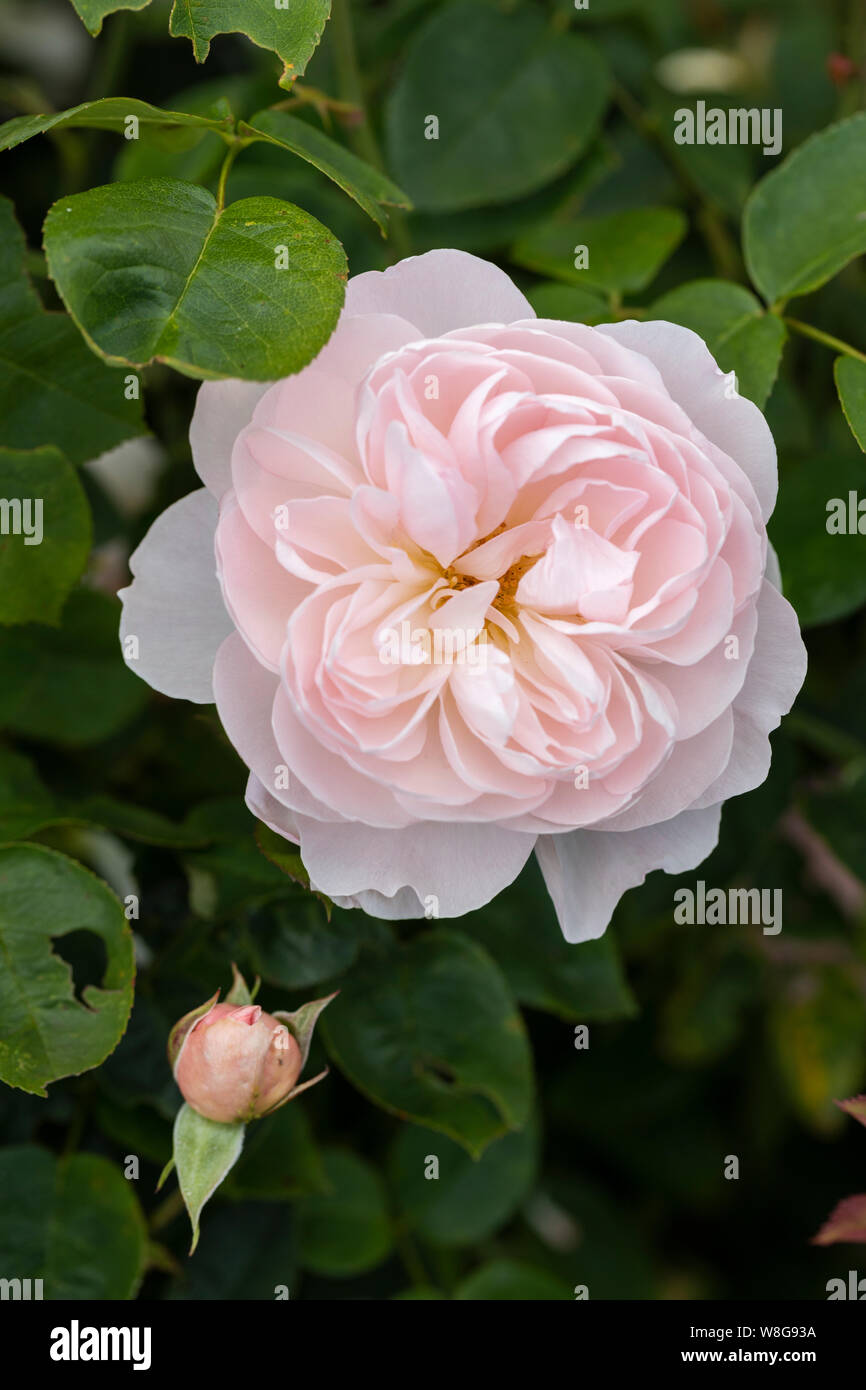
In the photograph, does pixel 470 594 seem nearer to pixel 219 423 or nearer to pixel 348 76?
pixel 219 423

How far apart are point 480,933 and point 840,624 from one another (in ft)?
1.79

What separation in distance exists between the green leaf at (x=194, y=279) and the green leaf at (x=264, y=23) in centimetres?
7

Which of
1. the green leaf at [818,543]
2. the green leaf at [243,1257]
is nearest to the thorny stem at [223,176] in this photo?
the green leaf at [818,543]

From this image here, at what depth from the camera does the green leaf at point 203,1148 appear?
590 mm

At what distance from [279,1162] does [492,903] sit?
9.0 inches

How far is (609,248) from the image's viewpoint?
0.80 meters

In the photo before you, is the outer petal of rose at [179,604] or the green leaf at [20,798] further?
the green leaf at [20,798]

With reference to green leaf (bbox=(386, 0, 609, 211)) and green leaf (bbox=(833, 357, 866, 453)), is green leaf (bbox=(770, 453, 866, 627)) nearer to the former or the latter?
green leaf (bbox=(833, 357, 866, 453))

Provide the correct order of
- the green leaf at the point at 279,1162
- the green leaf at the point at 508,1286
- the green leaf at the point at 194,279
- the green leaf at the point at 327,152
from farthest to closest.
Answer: the green leaf at the point at 508,1286
the green leaf at the point at 279,1162
the green leaf at the point at 327,152
the green leaf at the point at 194,279

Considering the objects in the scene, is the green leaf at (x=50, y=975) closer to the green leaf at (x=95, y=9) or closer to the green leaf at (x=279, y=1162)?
the green leaf at (x=279, y=1162)

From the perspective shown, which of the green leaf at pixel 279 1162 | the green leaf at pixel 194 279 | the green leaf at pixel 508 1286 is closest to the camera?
the green leaf at pixel 194 279

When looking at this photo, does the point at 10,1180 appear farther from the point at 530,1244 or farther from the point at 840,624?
the point at 840,624
